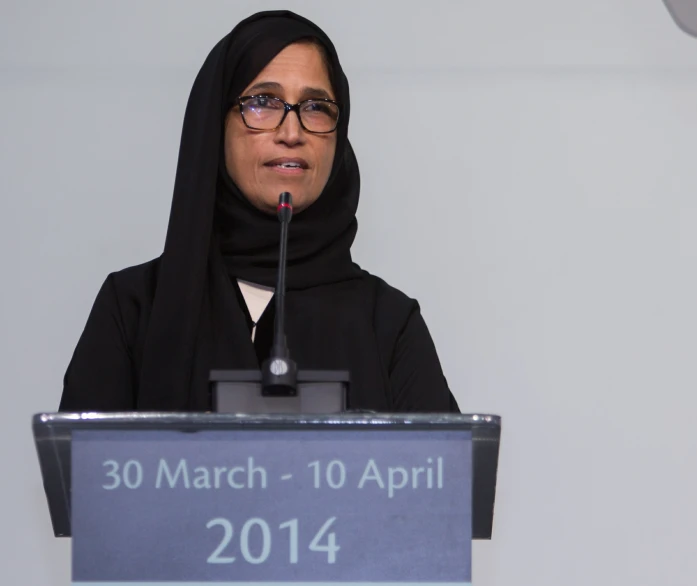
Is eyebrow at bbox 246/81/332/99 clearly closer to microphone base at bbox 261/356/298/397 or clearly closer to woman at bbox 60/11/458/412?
woman at bbox 60/11/458/412

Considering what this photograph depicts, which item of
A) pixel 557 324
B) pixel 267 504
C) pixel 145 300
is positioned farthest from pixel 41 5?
pixel 267 504

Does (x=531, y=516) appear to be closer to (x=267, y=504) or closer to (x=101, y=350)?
(x=101, y=350)

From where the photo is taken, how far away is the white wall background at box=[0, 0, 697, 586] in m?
2.47

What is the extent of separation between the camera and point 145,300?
1.99m

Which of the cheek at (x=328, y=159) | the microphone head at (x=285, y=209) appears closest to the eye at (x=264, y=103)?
the cheek at (x=328, y=159)

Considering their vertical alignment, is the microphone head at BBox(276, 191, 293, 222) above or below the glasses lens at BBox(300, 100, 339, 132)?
below

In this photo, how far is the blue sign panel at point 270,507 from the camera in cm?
121

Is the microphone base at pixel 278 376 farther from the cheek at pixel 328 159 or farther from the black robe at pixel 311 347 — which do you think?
the cheek at pixel 328 159

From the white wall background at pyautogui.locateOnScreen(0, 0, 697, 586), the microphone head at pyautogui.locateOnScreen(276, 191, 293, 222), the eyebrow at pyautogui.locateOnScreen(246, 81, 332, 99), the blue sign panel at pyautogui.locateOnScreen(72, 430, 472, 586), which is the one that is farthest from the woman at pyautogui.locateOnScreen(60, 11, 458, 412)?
the blue sign panel at pyautogui.locateOnScreen(72, 430, 472, 586)

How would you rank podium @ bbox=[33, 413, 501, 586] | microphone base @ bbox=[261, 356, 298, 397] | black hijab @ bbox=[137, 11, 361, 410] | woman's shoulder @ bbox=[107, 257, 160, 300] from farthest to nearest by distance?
woman's shoulder @ bbox=[107, 257, 160, 300], black hijab @ bbox=[137, 11, 361, 410], microphone base @ bbox=[261, 356, 298, 397], podium @ bbox=[33, 413, 501, 586]

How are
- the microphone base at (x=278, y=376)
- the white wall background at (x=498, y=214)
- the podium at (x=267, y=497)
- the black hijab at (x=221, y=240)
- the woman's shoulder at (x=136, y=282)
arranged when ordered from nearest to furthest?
the podium at (x=267, y=497) < the microphone base at (x=278, y=376) < the black hijab at (x=221, y=240) < the woman's shoulder at (x=136, y=282) < the white wall background at (x=498, y=214)

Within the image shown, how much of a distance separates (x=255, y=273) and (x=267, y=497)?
853mm

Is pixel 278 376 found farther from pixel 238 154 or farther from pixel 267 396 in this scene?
pixel 238 154

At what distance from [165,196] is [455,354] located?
0.67m
